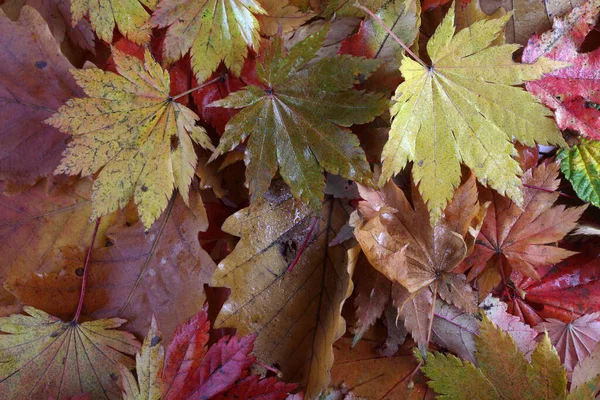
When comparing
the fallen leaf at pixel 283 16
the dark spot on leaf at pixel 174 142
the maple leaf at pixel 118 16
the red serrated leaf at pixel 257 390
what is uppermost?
the maple leaf at pixel 118 16

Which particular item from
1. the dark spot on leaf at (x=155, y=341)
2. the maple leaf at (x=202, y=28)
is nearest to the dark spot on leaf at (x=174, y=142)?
the maple leaf at (x=202, y=28)

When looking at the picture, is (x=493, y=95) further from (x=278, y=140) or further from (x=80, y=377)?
(x=80, y=377)

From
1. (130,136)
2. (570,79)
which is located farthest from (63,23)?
(570,79)

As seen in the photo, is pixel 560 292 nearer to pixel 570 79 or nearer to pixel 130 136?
pixel 570 79

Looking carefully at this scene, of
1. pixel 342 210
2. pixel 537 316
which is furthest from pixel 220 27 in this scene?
pixel 537 316

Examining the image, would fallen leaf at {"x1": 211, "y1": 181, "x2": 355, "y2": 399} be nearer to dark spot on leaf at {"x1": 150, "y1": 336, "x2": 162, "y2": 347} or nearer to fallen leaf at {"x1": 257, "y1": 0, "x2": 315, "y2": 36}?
dark spot on leaf at {"x1": 150, "y1": 336, "x2": 162, "y2": 347}

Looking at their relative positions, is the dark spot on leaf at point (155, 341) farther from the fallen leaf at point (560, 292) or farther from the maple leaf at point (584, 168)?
the maple leaf at point (584, 168)

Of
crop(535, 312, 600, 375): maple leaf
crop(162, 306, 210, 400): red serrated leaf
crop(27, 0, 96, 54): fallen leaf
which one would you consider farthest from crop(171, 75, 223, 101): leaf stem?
crop(535, 312, 600, 375): maple leaf
